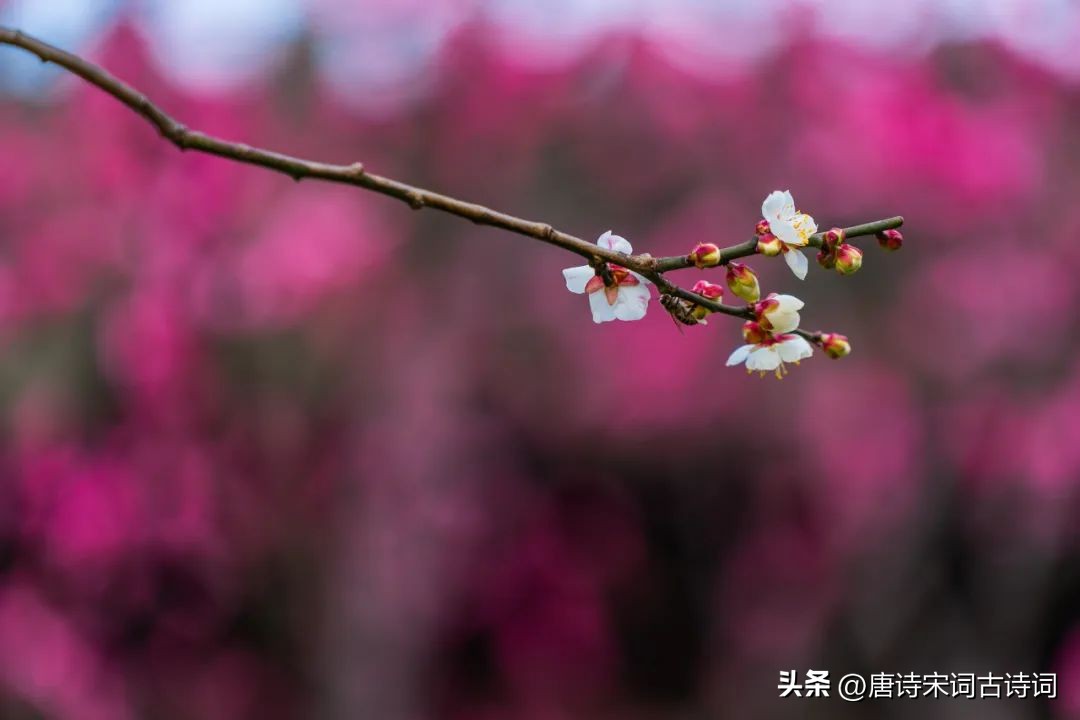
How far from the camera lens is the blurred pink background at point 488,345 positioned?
100 inches

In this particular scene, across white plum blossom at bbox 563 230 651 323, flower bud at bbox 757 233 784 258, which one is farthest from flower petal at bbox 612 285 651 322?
flower bud at bbox 757 233 784 258

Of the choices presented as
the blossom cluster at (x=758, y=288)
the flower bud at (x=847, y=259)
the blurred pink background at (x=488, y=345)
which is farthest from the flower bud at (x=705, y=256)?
the blurred pink background at (x=488, y=345)

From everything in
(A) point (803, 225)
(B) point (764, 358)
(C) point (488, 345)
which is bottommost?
(B) point (764, 358)

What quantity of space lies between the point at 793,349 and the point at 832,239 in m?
0.09

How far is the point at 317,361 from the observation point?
2775 millimetres

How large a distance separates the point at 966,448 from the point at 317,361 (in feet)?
6.05

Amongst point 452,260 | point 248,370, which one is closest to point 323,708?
point 248,370

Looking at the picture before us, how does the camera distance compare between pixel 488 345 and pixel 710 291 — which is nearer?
pixel 710 291

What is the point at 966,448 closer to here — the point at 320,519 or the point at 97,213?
the point at 320,519

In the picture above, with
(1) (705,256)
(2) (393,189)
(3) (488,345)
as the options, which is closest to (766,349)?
(1) (705,256)

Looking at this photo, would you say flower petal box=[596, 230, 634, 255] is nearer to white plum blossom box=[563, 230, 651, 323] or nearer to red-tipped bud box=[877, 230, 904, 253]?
white plum blossom box=[563, 230, 651, 323]

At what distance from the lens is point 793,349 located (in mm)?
748

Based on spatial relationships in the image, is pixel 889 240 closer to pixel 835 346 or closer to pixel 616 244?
pixel 835 346

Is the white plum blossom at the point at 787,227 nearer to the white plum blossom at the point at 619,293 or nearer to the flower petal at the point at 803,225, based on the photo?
the flower petal at the point at 803,225
